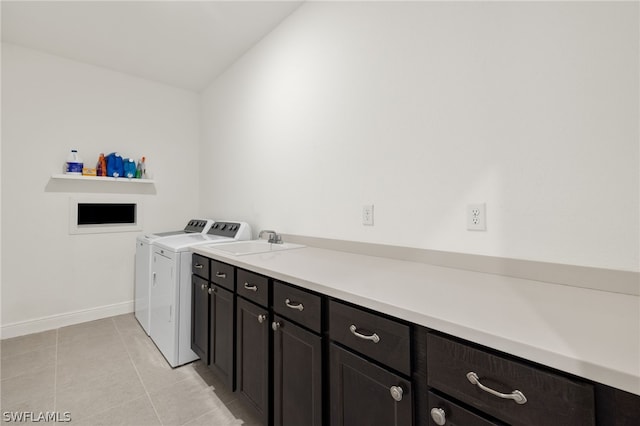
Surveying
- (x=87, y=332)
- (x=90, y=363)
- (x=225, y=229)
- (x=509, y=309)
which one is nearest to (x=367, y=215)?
(x=509, y=309)

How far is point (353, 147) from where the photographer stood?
5.65 feet

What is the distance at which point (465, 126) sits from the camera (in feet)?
4.07

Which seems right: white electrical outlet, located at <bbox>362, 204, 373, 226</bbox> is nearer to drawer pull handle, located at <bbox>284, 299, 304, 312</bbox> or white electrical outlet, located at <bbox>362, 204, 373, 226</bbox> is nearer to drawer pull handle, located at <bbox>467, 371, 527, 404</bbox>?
drawer pull handle, located at <bbox>284, 299, 304, 312</bbox>

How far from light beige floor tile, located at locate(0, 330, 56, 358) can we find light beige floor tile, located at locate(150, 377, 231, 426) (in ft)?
4.78

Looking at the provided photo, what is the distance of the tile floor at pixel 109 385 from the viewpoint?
159 cm

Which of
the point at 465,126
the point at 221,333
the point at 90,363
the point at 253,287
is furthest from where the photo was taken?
the point at 90,363

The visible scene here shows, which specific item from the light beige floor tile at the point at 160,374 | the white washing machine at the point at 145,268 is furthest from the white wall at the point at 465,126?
A: the light beige floor tile at the point at 160,374

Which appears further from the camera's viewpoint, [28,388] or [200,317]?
[200,317]

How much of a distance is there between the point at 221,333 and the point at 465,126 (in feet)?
5.61

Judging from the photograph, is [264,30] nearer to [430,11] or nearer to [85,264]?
[430,11]

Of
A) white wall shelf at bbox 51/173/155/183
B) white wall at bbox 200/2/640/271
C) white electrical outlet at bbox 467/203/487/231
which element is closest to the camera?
white wall at bbox 200/2/640/271

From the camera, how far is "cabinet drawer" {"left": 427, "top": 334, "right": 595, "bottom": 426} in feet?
1.71

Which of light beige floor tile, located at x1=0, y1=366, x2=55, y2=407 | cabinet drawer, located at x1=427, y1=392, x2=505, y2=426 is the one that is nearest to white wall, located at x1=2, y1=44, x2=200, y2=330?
light beige floor tile, located at x1=0, y1=366, x2=55, y2=407

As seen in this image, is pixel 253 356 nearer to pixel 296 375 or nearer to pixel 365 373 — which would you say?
pixel 296 375
